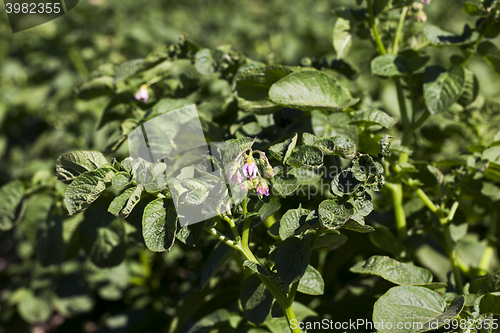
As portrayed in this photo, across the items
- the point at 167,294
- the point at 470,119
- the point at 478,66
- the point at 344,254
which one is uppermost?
the point at 470,119

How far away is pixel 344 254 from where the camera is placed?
39.3 inches

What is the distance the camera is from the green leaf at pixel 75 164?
60cm

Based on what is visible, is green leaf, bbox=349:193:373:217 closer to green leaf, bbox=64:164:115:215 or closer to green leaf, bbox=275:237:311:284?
green leaf, bbox=275:237:311:284

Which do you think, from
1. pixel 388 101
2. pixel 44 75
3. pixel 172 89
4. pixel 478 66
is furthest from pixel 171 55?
pixel 478 66

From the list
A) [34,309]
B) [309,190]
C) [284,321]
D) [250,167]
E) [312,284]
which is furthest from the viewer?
[34,309]

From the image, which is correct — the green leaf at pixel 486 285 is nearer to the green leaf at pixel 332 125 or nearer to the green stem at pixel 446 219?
the green stem at pixel 446 219

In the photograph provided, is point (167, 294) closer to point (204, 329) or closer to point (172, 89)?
point (204, 329)

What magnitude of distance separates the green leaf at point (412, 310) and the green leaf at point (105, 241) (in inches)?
23.2

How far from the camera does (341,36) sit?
83cm

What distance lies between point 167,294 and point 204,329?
0.63 meters

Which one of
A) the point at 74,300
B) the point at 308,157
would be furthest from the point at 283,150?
the point at 74,300

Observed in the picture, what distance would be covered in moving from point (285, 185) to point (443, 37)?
19.9 inches

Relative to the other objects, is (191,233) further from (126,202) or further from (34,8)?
(34,8)

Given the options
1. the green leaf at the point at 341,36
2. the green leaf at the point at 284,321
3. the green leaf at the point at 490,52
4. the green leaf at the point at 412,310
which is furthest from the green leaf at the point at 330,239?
the green leaf at the point at 490,52
